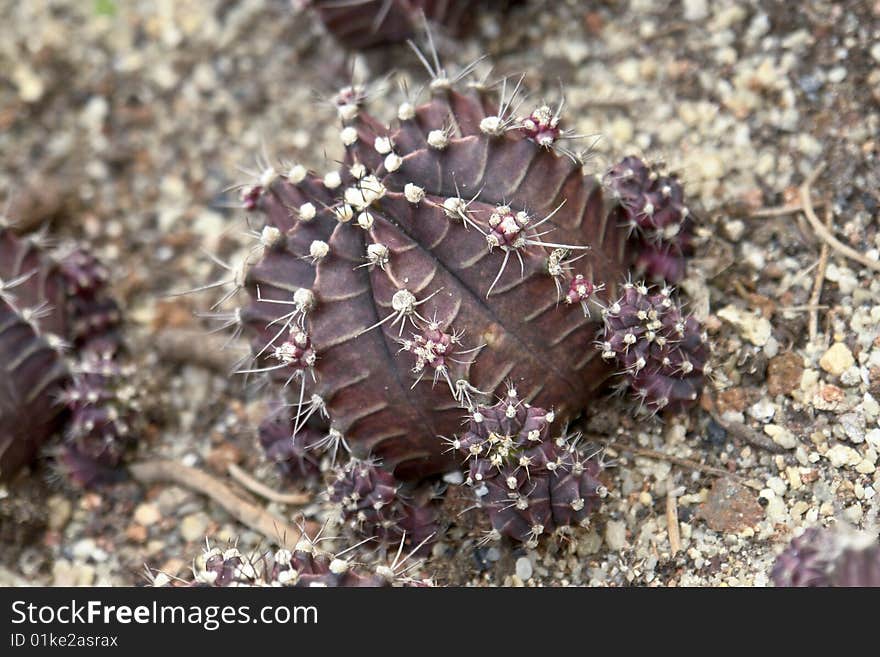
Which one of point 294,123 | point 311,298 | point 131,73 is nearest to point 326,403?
point 311,298

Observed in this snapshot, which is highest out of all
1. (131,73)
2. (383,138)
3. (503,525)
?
(383,138)

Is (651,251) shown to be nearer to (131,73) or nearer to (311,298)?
(311,298)

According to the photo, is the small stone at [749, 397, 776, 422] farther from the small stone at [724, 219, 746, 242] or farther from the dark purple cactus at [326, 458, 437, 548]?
the dark purple cactus at [326, 458, 437, 548]

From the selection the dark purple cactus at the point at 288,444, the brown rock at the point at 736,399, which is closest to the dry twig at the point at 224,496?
the dark purple cactus at the point at 288,444

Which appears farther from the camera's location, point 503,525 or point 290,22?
point 290,22

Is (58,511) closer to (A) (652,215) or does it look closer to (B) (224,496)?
(B) (224,496)
